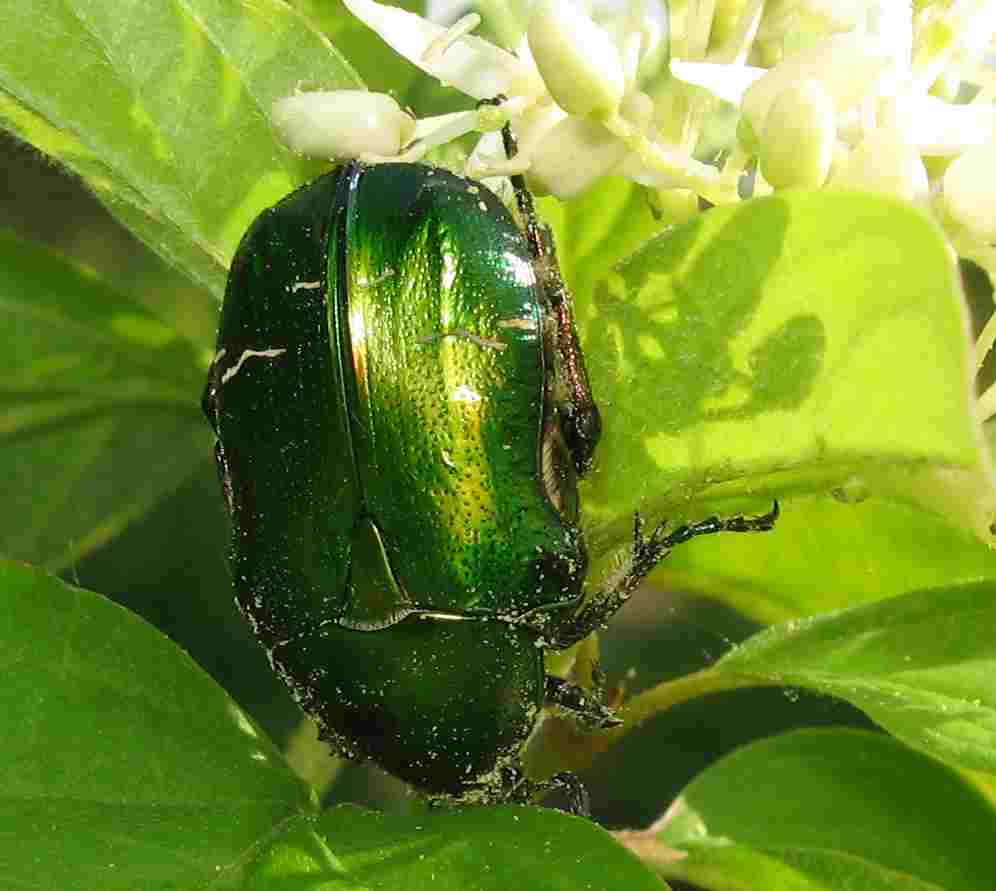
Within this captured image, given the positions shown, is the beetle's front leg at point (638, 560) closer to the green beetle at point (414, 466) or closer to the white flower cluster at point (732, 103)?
the green beetle at point (414, 466)

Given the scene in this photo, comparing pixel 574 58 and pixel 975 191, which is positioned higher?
pixel 574 58

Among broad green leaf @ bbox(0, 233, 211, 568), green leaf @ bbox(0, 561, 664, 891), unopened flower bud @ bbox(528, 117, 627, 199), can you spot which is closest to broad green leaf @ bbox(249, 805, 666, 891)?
green leaf @ bbox(0, 561, 664, 891)

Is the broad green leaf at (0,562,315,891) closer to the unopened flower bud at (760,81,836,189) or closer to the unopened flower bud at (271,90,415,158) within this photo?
the unopened flower bud at (271,90,415,158)

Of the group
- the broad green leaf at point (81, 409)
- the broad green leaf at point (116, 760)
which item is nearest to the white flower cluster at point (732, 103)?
the broad green leaf at point (116, 760)

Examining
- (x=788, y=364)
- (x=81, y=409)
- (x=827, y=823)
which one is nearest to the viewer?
(x=788, y=364)

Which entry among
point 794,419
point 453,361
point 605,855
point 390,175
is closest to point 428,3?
point 390,175

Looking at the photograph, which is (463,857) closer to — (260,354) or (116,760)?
(116,760)

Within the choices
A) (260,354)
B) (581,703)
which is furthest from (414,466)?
(581,703)
